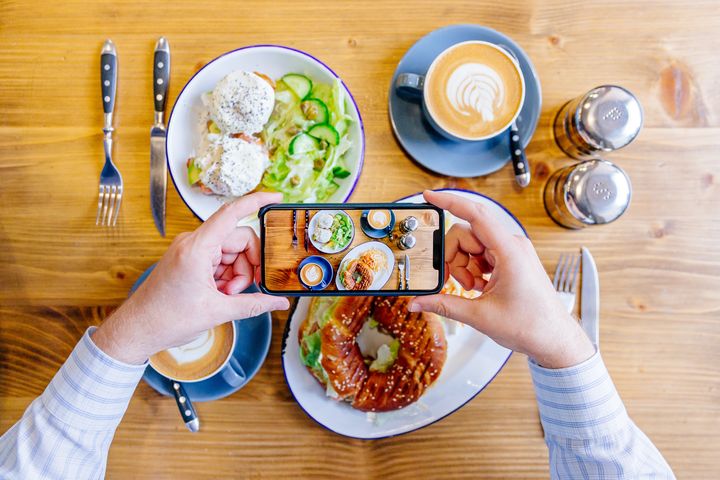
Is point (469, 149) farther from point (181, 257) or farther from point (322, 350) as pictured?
point (181, 257)

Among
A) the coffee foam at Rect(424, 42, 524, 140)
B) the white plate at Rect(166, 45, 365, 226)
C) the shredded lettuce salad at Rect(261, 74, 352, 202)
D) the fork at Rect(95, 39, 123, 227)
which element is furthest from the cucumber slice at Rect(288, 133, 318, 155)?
the fork at Rect(95, 39, 123, 227)

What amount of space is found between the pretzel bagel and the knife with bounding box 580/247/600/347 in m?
0.49

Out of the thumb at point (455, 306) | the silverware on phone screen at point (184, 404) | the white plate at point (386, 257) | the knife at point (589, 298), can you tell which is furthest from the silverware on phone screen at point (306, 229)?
the knife at point (589, 298)

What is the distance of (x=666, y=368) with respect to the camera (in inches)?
64.8

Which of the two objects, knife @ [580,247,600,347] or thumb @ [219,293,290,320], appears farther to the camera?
knife @ [580,247,600,347]

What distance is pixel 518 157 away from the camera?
5.10ft

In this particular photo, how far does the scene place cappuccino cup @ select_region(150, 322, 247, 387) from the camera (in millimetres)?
1444

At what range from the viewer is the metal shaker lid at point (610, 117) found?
1476 millimetres

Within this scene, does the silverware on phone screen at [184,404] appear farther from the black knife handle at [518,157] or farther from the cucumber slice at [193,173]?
the black knife handle at [518,157]

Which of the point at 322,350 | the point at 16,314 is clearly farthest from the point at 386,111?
the point at 16,314

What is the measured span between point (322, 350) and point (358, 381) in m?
0.16

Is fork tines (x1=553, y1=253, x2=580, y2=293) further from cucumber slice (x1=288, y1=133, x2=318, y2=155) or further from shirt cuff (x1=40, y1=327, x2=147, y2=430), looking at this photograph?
shirt cuff (x1=40, y1=327, x2=147, y2=430)

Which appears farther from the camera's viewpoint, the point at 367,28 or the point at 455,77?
the point at 367,28

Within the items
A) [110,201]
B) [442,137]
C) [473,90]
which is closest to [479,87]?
[473,90]
